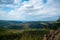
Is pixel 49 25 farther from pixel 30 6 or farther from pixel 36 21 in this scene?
pixel 30 6

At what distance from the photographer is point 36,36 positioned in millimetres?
1388

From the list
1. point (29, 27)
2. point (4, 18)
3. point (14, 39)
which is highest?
point (4, 18)

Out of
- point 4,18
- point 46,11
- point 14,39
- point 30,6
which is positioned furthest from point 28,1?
point 14,39

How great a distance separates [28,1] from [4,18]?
14.6 inches

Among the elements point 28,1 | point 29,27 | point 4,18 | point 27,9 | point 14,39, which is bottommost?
point 14,39

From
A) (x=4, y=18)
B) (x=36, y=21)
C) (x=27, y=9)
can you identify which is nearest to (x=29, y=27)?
(x=36, y=21)

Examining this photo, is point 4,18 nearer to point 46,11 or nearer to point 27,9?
point 27,9

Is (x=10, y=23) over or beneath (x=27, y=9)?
beneath

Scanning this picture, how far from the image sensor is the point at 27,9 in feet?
4.68

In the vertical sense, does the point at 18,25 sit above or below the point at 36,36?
above

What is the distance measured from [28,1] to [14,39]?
1.66 feet

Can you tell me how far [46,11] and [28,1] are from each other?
260mm

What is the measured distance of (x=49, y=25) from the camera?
55.2 inches

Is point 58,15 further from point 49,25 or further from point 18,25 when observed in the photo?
point 18,25
